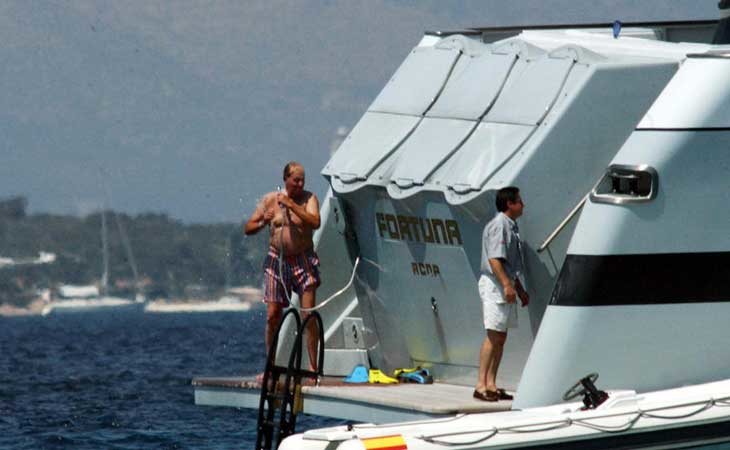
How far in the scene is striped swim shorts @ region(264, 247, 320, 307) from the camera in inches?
496

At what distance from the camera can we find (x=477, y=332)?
1175 cm

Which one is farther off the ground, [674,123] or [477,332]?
[674,123]

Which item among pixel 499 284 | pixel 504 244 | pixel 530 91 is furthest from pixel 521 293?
pixel 530 91

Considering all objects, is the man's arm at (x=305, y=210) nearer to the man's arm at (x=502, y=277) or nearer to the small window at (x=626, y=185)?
the man's arm at (x=502, y=277)

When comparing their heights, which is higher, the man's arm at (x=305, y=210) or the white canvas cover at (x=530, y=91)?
the white canvas cover at (x=530, y=91)

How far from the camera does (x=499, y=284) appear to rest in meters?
11.1

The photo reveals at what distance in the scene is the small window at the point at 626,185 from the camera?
1004cm

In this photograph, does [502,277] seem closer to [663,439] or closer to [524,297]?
[524,297]

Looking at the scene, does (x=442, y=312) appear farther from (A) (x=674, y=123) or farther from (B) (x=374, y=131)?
(A) (x=674, y=123)

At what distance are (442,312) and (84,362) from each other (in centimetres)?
3225

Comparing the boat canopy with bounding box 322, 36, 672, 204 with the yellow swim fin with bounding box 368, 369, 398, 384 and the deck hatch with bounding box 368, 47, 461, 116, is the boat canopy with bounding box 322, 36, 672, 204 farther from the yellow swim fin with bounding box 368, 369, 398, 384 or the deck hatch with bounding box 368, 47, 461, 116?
the yellow swim fin with bounding box 368, 369, 398, 384

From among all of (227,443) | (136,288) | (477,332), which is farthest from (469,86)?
(136,288)

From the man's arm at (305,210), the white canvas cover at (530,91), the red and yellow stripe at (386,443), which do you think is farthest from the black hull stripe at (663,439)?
the man's arm at (305,210)

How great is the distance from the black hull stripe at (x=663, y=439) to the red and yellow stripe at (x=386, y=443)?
0.67 metres
